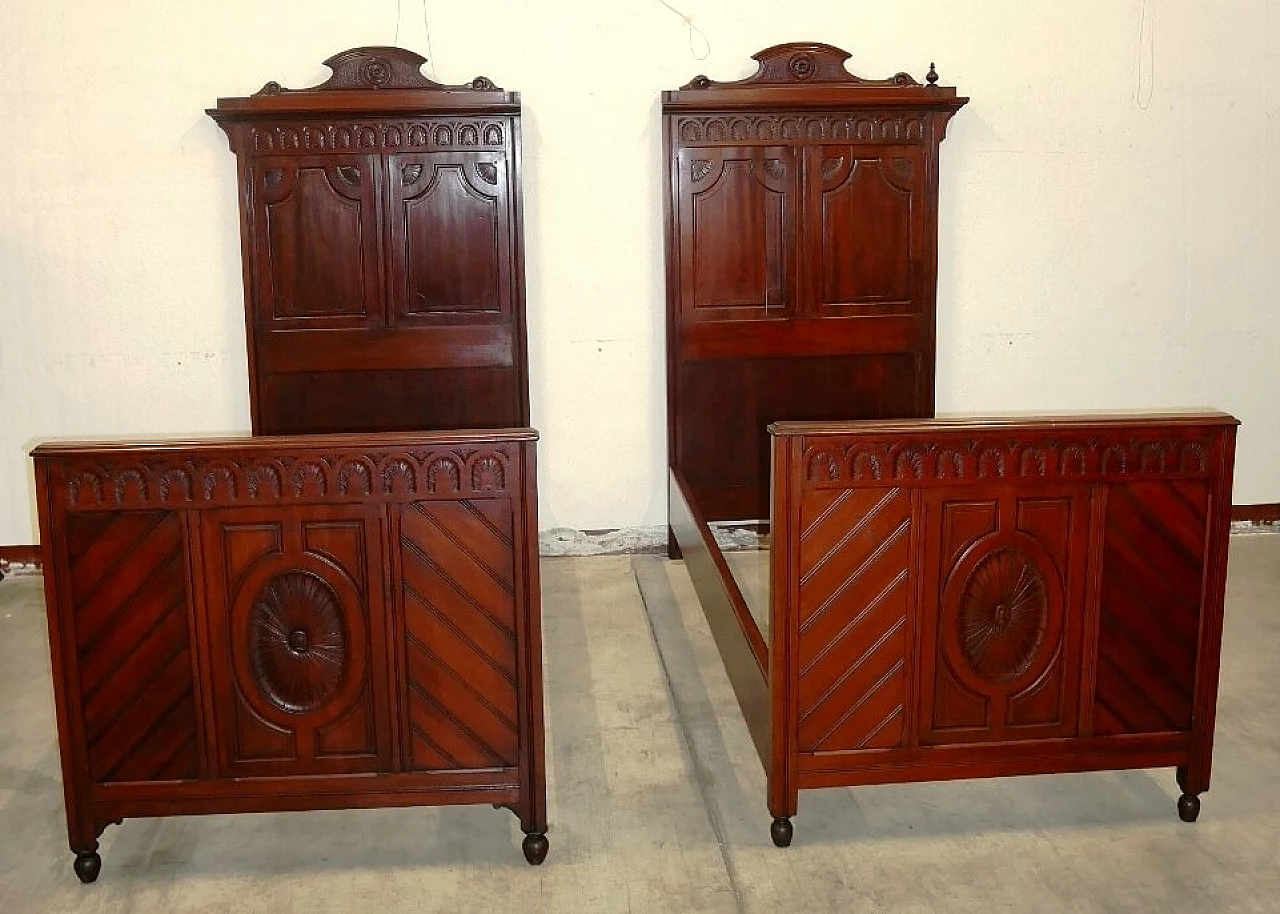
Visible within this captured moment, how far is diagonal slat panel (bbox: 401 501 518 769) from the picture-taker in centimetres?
234

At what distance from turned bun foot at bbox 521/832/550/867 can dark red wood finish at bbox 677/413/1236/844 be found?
50 cm

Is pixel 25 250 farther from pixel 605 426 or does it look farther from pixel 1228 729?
pixel 1228 729

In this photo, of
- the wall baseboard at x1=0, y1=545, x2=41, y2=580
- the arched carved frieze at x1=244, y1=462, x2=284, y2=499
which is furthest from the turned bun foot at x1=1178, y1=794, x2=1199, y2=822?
the wall baseboard at x1=0, y1=545, x2=41, y2=580

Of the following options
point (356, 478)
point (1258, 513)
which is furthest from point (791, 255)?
point (356, 478)

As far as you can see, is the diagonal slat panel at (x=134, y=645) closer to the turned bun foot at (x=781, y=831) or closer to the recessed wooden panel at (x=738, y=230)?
the turned bun foot at (x=781, y=831)

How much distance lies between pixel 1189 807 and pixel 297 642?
1.98 m

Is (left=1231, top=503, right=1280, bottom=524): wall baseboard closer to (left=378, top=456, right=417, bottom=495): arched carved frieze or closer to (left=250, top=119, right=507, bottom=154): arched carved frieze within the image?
(left=250, top=119, right=507, bottom=154): arched carved frieze

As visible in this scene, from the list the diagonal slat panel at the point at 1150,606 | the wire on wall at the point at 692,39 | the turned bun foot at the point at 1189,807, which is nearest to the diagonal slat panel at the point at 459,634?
the diagonal slat panel at the point at 1150,606

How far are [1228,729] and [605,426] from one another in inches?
103

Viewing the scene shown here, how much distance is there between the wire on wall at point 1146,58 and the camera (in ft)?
15.6

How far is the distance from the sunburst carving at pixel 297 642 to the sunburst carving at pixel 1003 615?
1314 mm

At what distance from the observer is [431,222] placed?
4578 mm

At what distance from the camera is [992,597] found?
246 cm

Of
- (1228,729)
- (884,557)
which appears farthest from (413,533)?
(1228,729)
